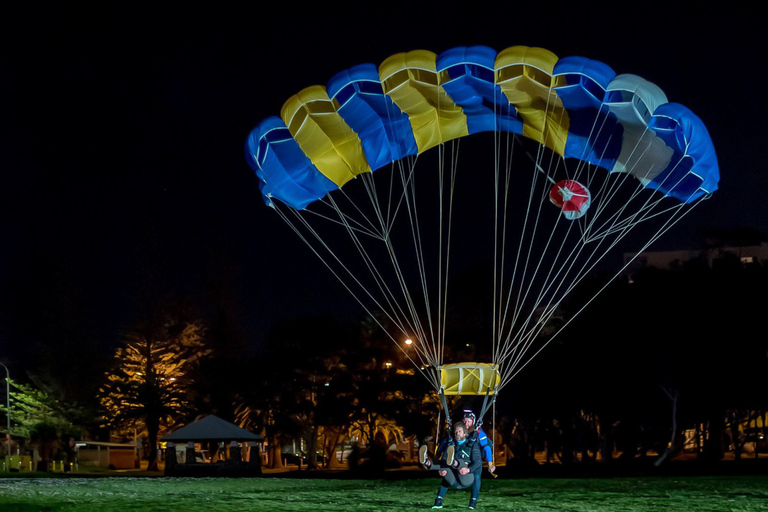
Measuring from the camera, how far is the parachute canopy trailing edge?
1514 centimetres

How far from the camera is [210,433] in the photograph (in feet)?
125

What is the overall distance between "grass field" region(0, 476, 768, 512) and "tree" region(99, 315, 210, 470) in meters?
32.8

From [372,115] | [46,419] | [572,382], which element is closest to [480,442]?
[372,115]

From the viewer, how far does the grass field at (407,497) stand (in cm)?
1458

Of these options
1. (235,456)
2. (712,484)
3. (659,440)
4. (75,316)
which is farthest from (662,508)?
(75,316)

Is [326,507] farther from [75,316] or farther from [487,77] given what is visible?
[75,316]

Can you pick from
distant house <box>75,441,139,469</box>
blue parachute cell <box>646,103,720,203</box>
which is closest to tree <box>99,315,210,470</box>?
distant house <box>75,441,139,469</box>

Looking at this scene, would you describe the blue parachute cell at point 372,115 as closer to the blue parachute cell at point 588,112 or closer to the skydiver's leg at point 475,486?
the blue parachute cell at point 588,112

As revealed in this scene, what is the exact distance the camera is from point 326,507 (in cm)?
1470

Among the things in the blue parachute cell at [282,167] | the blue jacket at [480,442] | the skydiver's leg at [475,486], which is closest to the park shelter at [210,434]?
the blue parachute cell at [282,167]

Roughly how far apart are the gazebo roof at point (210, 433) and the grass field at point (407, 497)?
50.9 feet

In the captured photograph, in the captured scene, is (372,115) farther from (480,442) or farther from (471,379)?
(480,442)

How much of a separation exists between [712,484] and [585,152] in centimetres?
766

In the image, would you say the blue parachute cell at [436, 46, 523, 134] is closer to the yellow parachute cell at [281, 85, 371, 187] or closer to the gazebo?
the yellow parachute cell at [281, 85, 371, 187]
